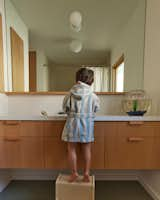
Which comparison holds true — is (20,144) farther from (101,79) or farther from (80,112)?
(101,79)

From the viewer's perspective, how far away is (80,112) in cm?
126

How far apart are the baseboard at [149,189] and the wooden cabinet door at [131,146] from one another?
0.35m

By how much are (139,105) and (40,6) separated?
1.67 m

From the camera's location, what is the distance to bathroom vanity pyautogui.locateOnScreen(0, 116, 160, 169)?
4.80 feet

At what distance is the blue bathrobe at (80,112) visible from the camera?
4.09 ft

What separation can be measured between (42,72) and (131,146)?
4.45 feet

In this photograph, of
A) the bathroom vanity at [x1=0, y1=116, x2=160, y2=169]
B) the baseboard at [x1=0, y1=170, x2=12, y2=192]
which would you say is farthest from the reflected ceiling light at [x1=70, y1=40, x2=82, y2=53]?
the baseboard at [x1=0, y1=170, x2=12, y2=192]

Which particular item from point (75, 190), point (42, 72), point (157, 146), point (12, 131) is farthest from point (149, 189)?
point (42, 72)

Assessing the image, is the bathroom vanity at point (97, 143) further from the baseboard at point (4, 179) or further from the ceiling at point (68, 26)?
the ceiling at point (68, 26)

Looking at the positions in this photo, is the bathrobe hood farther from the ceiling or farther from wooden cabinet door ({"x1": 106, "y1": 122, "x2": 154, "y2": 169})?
the ceiling

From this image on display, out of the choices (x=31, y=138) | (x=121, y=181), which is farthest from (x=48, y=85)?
(x=121, y=181)

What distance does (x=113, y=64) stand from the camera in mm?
2021

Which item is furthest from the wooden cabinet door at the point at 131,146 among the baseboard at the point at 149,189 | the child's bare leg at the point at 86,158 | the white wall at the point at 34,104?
the white wall at the point at 34,104

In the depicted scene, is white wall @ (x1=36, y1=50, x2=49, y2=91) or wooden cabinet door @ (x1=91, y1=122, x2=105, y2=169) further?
white wall @ (x1=36, y1=50, x2=49, y2=91)
